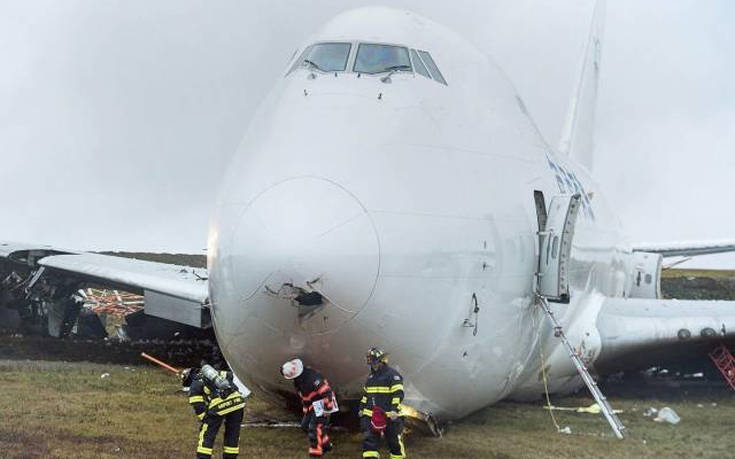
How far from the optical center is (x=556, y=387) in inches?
571

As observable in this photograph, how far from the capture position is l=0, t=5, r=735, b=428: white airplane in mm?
8438

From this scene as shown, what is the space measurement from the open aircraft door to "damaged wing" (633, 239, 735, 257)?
45.9ft

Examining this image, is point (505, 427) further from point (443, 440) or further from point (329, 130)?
point (329, 130)

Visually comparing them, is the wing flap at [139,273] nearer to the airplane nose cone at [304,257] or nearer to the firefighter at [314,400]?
the firefighter at [314,400]

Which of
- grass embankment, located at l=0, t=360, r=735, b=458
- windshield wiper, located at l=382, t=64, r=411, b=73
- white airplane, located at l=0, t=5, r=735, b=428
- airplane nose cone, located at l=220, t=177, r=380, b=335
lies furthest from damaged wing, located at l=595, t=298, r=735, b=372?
airplane nose cone, located at l=220, t=177, r=380, b=335

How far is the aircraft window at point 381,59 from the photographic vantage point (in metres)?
10.6

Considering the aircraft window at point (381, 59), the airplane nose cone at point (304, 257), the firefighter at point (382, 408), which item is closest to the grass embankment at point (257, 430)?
the firefighter at point (382, 408)

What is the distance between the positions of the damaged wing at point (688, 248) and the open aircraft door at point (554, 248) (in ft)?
45.9

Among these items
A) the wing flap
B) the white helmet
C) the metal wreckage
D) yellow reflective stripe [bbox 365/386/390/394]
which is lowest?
the metal wreckage

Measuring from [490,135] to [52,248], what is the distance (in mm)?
14176

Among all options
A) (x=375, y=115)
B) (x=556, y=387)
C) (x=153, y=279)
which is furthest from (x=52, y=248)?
(x=375, y=115)

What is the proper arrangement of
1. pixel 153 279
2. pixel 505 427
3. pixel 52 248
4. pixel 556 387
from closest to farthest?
pixel 505 427
pixel 556 387
pixel 153 279
pixel 52 248

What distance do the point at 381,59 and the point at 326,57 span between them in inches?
26.1

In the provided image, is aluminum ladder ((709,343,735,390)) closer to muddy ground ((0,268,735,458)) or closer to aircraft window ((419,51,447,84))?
muddy ground ((0,268,735,458))
